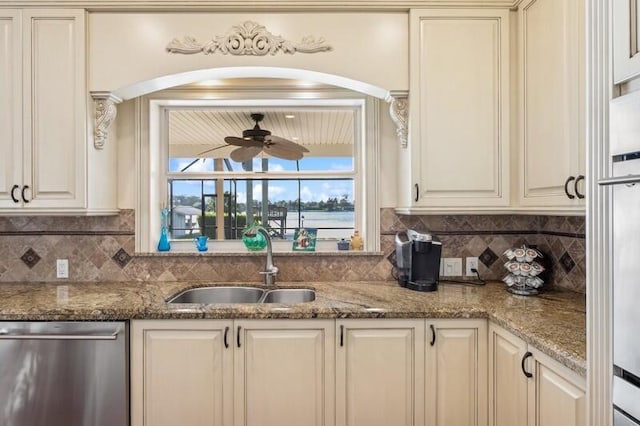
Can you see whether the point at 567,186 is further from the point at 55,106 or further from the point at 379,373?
the point at 55,106

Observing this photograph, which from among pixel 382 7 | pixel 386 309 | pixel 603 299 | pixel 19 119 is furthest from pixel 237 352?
pixel 382 7

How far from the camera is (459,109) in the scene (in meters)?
2.17

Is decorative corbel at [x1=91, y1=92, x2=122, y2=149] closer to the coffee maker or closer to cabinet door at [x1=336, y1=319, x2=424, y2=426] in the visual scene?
cabinet door at [x1=336, y1=319, x2=424, y2=426]

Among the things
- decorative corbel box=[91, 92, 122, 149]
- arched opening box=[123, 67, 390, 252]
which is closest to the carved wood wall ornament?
arched opening box=[123, 67, 390, 252]

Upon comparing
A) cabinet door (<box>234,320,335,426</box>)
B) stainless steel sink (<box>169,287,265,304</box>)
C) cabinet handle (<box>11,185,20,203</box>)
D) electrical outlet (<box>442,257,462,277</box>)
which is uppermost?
cabinet handle (<box>11,185,20,203</box>)

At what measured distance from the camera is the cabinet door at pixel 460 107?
7.11 feet

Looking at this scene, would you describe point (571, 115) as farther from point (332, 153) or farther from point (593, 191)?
point (332, 153)

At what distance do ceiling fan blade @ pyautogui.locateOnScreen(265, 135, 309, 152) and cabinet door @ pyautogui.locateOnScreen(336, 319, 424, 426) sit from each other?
116 cm

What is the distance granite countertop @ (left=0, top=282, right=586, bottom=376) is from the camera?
1.64 metres

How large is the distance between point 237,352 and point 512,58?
2.05 m

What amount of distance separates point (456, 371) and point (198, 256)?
1.60m

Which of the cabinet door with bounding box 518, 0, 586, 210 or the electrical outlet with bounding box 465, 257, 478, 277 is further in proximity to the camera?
the electrical outlet with bounding box 465, 257, 478, 277

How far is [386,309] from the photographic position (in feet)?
6.11

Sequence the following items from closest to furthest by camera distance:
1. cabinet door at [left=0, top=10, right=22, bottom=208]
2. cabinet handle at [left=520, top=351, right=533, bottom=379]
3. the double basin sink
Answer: cabinet handle at [left=520, top=351, right=533, bottom=379]
cabinet door at [left=0, top=10, right=22, bottom=208]
the double basin sink
